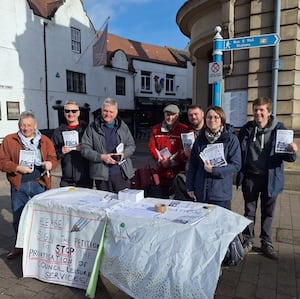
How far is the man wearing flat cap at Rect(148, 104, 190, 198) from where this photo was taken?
4.02m

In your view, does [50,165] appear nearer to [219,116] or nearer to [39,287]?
[39,287]

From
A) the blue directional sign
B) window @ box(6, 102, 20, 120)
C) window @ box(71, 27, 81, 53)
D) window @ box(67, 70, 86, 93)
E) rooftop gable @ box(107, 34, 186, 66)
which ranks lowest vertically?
window @ box(6, 102, 20, 120)

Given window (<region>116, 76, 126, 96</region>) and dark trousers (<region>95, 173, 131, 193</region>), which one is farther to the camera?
window (<region>116, 76, 126, 96</region>)

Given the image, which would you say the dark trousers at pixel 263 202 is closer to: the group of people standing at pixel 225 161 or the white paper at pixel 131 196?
the group of people standing at pixel 225 161

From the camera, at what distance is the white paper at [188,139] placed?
12.7 ft

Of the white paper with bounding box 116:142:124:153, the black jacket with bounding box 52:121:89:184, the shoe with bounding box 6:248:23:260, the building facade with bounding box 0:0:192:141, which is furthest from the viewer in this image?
the building facade with bounding box 0:0:192:141

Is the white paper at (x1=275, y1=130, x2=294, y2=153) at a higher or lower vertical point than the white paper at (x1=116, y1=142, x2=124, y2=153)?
Result: higher

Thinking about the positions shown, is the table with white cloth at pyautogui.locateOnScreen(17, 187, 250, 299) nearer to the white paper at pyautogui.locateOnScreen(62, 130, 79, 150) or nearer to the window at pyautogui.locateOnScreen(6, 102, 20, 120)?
the white paper at pyautogui.locateOnScreen(62, 130, 79, 150)

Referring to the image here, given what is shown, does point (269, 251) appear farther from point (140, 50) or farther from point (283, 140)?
point (140, 50)

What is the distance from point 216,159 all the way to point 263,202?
1061 millimetres

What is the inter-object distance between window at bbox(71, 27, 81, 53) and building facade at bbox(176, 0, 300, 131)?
1434cm

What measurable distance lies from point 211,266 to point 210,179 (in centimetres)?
124

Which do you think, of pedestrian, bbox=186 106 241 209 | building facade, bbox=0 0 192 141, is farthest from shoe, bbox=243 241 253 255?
building facade, bbox=0 0 192 141

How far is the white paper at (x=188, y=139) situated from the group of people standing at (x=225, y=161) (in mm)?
61
